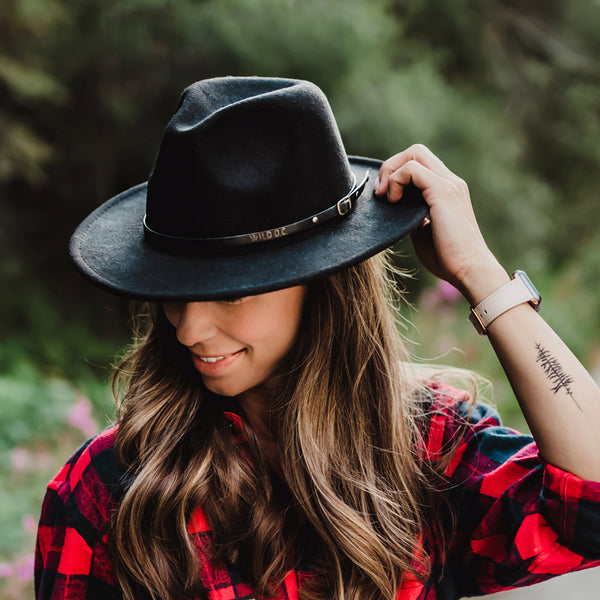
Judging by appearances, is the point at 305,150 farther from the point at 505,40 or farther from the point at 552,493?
the point at 505,40

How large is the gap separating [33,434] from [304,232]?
3694 millimetres

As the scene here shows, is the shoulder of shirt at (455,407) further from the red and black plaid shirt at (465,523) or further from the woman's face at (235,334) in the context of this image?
the woman's face at (235,334)

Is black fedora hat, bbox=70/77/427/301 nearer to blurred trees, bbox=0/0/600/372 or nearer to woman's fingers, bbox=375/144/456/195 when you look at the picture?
woman's fingers, bbox=375/144/456/195

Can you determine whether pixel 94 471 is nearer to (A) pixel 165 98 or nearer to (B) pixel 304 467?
(B) pixel 304 467

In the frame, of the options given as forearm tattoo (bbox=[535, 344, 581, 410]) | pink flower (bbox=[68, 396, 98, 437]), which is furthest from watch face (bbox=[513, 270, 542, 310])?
pink flower (bbox=[68, 396, 98, 437])

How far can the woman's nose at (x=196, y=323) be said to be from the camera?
4.38 feet

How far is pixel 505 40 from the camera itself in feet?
35.9

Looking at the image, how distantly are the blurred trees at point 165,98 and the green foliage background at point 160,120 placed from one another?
19 millimetres

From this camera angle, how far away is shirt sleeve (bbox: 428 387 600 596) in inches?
50.9

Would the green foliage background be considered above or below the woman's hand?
above

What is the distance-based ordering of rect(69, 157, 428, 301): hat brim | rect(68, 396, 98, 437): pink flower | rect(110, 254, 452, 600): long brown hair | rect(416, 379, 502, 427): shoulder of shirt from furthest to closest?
rect(68, 396, 98, 437): pink flower < rect(416, 379, 502, 427): shoulder of shirt < rect(110, 254, 452, 600): long brown hair < rect(69, 157, 428, 301): hat brim

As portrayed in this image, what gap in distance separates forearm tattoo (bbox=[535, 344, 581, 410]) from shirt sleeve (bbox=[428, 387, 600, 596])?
0.53ft

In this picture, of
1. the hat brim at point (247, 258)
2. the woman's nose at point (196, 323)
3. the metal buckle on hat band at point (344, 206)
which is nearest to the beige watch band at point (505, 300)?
the hat brim at point (247, 258)

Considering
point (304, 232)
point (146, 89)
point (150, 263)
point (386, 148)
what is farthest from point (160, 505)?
point (146, 89)
